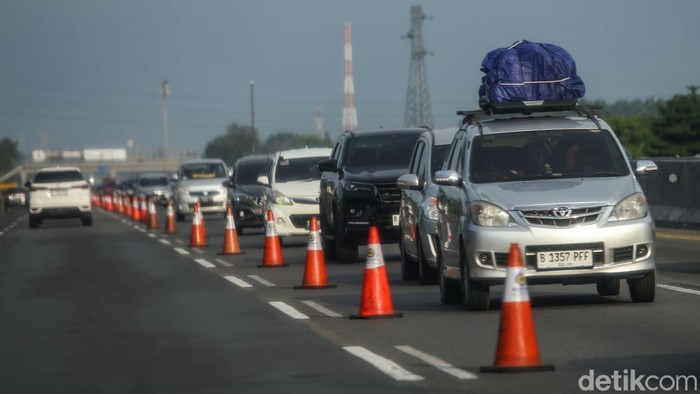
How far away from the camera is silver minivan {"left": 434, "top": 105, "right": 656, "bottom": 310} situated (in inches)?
543

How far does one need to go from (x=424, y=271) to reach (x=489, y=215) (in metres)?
3.73

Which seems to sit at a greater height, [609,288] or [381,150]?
[381,150]

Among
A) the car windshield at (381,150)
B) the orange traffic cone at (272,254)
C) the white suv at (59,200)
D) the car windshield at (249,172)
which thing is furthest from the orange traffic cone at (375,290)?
the white suv at (59,200)

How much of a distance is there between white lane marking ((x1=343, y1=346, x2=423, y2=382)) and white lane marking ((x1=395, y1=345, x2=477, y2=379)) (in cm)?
23

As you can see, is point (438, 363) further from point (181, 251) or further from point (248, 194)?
point (248, 194)

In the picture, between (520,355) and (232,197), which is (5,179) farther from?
(520,355)

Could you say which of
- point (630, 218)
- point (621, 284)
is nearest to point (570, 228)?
point (630, 218)

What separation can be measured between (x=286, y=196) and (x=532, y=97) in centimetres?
1157

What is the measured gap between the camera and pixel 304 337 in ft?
42.3

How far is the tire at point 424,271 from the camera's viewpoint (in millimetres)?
17531

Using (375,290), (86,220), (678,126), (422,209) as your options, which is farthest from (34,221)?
(678,126)

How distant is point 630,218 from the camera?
14.1m

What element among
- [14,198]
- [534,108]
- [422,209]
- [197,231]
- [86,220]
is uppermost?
[534,108]

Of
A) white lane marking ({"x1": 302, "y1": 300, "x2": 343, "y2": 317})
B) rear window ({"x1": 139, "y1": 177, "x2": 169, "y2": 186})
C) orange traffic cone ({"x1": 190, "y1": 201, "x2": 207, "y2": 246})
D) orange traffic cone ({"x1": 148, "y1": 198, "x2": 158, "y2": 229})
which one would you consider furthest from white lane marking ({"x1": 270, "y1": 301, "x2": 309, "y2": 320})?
rear window ({"x1": 139, "y1": 177, "x2": 169, "y2": 186})
